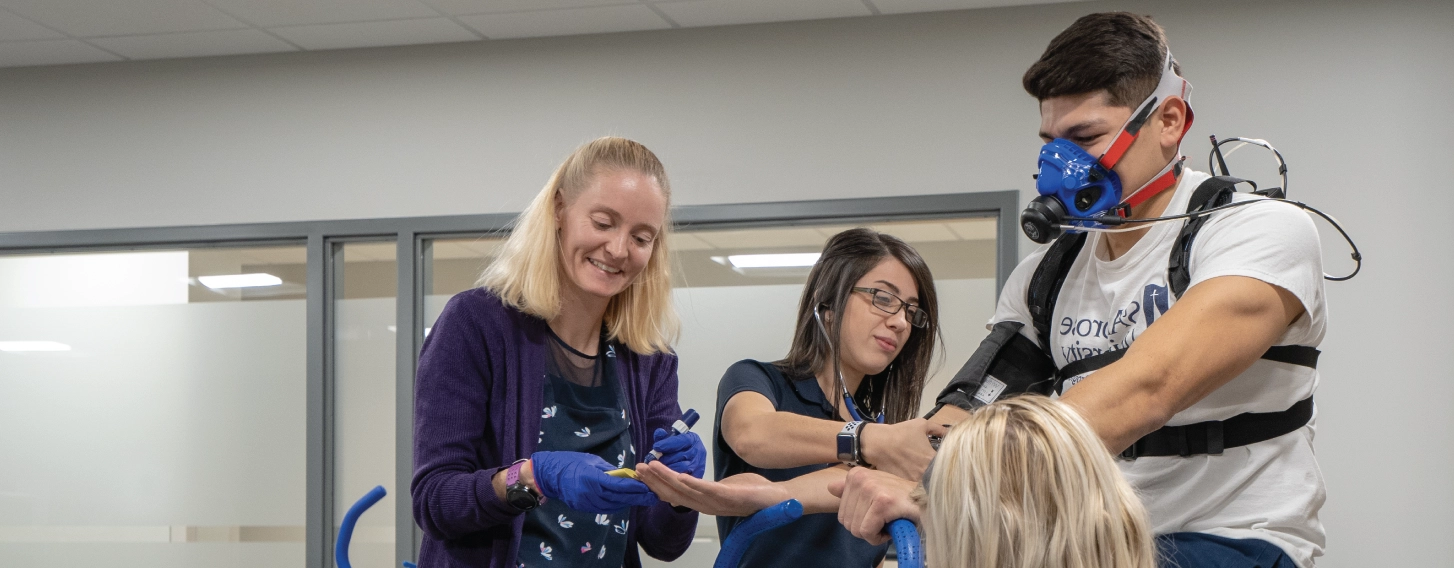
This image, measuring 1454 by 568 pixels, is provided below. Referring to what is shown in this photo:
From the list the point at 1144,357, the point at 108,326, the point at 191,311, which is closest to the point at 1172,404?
the point at 1144,357

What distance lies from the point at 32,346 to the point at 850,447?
14.8 feet

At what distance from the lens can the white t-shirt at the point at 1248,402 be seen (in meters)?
1.33

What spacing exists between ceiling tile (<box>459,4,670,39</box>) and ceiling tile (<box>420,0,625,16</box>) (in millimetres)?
47

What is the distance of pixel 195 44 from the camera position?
4520 mm

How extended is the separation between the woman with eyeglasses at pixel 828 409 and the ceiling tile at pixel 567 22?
206cm

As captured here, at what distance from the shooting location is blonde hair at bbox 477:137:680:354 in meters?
1.90

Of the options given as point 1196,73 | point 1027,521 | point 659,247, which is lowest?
point 1027,521

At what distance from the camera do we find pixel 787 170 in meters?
4.29

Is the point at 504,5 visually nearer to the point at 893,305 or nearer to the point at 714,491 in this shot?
the point at 893,305

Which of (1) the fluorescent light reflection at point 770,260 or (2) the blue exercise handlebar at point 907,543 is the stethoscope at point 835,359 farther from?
(1) the fluorescent light reflection at point 770,260

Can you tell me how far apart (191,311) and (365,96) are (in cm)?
123

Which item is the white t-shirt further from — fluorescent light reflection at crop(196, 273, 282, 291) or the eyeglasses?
fluorescent light reflection at crop(196, 273, 282, 291)

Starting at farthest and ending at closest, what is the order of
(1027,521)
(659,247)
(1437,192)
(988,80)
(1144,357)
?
(988,80) → (1437,192) → (659,247) → (1144,357) → (1027,521)

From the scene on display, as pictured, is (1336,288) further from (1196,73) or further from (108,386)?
(108,386)
